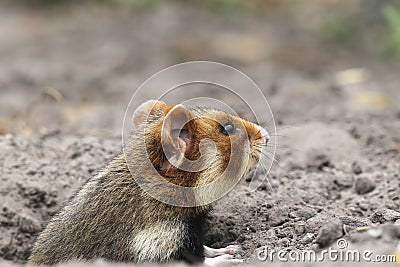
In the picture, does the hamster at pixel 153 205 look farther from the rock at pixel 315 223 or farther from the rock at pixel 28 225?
the rock at pixel 28 225

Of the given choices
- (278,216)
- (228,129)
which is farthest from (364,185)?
(228,129)

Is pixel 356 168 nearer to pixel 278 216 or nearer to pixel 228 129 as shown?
pixel 278 216

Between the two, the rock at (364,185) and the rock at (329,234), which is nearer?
the rock at (329,234)

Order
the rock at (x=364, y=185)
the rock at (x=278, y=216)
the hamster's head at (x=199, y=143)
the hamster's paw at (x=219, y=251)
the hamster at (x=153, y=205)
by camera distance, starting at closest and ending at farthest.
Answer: the hamster at (x=153, y=205) < the hamster's head at (x=199, y=143) < the hamster's paw at (x=219, y=251) < the rock at (x=278, y=216) < the rock at (x=364, y=185)

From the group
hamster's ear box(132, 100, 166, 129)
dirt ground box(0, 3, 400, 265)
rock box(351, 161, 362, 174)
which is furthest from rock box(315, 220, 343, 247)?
rock box(351, 161, 362, 174)

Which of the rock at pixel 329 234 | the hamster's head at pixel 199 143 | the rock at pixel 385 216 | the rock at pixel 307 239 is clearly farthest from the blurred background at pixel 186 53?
the rock at pixel 329 234

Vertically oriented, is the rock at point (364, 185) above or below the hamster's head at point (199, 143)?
above

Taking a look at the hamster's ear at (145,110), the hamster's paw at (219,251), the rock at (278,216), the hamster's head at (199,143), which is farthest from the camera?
the rock at (278,216)

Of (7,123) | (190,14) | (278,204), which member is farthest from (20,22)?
(278,204)
